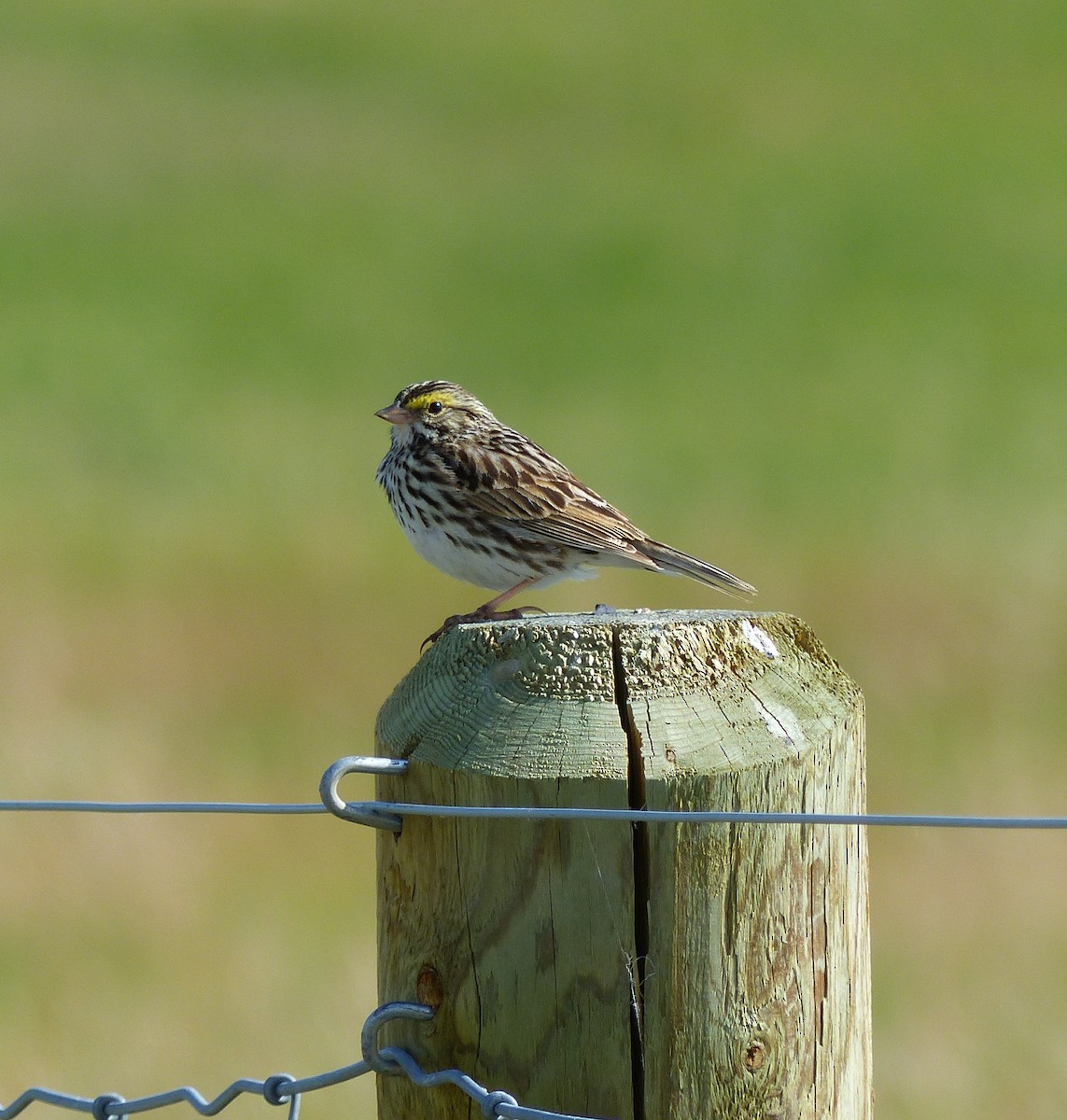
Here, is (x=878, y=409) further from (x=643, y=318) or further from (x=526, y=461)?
(x=526, y=461)

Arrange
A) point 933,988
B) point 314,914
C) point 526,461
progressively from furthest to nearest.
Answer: point 314,914
point 933,988
point 526,461

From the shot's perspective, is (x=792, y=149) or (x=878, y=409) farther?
(x=792, y=149)

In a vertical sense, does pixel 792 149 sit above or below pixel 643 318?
above

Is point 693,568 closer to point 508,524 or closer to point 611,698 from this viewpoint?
point 508,524

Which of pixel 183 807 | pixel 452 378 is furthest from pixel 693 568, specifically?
pixel 452 378

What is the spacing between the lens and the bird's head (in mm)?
7414

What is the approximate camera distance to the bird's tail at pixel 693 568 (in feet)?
22.1

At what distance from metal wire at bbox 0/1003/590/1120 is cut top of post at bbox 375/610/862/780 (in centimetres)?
42

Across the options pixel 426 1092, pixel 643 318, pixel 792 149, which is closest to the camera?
pixel 426 1092

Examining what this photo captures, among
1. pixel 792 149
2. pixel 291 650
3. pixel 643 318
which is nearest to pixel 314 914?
pixel 291 650

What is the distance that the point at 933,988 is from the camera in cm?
865

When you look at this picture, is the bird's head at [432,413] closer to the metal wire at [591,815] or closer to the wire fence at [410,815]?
the wire fence at [410,815]

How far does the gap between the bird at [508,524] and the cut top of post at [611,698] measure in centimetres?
360

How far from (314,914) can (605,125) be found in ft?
163
